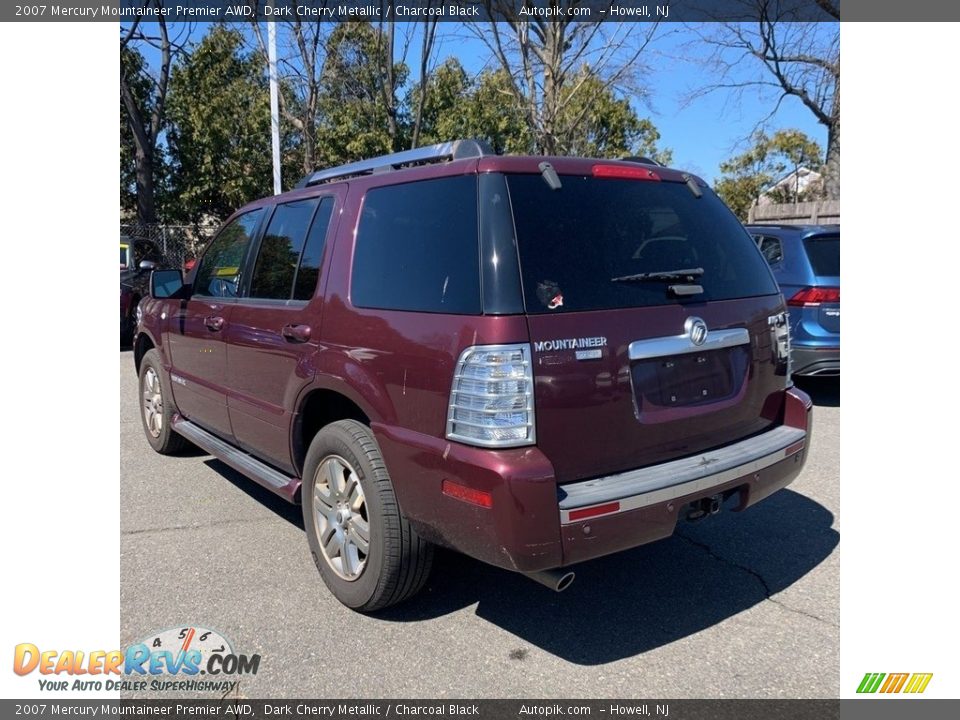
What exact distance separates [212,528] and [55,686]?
56.0 inches

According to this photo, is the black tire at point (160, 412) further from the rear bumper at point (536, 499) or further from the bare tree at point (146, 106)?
the bare tree at point (146, 106)

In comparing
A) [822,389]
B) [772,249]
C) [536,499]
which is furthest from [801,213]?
[536,499]

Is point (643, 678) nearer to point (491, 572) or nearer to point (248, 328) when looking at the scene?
point (491, 572)

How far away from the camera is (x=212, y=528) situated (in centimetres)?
424

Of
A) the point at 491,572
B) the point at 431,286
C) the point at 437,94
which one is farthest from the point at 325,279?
the point at 437,94

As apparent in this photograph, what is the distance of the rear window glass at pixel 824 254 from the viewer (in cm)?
718

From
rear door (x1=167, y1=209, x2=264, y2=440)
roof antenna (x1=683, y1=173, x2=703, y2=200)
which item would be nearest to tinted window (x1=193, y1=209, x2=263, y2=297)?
→ rear door (x1=167, y1=209, x2=264, y2=440)

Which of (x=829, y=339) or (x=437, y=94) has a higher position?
(x=437, y=94)

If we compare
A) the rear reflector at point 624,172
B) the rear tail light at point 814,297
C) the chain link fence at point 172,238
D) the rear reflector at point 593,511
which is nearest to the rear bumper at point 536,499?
the rear reflector at point 593,511

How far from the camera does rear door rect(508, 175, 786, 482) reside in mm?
2629

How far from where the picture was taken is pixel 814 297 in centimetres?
711

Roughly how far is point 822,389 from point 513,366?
6968 millimetres

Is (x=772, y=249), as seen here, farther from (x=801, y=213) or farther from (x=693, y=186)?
(x=801, y=213)
